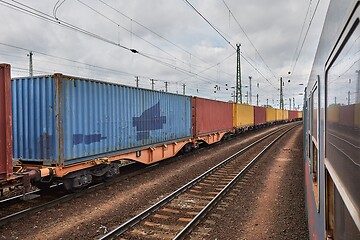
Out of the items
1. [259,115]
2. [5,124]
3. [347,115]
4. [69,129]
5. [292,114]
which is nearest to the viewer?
[347,115]

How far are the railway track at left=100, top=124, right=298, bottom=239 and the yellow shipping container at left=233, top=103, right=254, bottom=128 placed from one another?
14891 mm

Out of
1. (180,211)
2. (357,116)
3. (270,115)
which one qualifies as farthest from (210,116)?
(270,115)

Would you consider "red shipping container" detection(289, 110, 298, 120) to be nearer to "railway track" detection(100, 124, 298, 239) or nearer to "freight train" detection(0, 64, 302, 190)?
"railway track" detection(100, 124, 298, 239)

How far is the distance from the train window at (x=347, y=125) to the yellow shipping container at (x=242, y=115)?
23632 millimetres

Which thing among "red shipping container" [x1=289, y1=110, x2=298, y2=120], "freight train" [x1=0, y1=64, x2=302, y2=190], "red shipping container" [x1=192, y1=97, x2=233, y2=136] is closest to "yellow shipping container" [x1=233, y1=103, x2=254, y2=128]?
"red shipping container" [x1=192, y1=97, x2=233, y2=136]

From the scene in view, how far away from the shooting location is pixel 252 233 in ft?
18.8

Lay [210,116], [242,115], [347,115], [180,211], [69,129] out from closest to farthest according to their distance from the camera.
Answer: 1. [347,115]
2. [180,211]
3. [69,129]
4. [210,116]
5. [242,115]

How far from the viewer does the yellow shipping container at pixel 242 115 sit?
2511 centimetres

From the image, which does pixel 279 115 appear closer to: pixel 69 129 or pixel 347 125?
pixel 69 129

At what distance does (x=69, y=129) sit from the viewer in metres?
7.66

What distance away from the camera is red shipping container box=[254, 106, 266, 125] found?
33.9 metres

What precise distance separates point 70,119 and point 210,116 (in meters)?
12.0

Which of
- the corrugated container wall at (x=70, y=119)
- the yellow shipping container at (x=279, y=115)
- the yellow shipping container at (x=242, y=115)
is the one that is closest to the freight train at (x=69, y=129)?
the corrugated container wall at (x=70, y=119)

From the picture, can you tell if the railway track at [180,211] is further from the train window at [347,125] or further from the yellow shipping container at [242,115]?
the yellow shipping container at [242,115]
